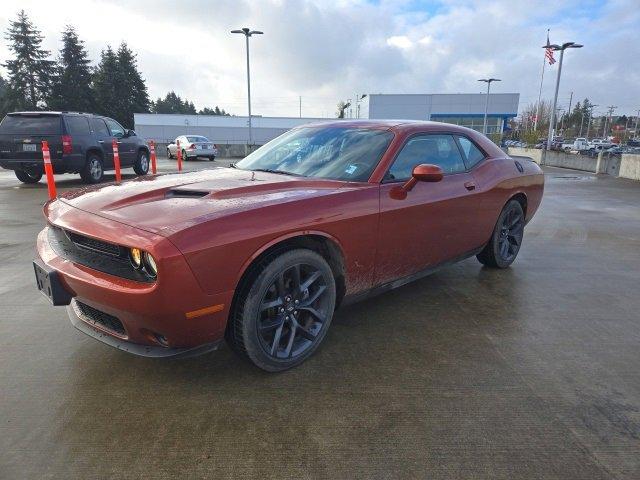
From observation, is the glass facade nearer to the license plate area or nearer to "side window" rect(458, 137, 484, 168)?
"side window" rect(458, 137, 484, 168)

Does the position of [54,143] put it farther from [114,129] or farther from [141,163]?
[141,163]

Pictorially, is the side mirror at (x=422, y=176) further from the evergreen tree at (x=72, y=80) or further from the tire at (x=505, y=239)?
the evergreen tree at (x=72, y=80)

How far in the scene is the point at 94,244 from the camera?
7.56 ft

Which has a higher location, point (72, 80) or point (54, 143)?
point (72, 80)

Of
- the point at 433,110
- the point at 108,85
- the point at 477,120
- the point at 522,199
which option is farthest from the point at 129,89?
the point at 522,199

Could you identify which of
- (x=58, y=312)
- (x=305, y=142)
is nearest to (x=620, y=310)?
(x=305, y=142)

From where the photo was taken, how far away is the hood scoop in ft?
8.49

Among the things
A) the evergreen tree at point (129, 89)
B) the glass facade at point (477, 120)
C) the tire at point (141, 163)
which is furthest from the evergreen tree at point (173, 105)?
the tire at point (141, 163)

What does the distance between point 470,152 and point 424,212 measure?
47.4 inches

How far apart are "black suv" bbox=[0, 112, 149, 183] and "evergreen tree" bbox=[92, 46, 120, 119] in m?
59.5

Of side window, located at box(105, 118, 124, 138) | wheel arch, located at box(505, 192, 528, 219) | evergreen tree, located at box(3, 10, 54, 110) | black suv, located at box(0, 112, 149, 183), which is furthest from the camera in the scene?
evergreen tree, located at box(3, 10, 54, 110)

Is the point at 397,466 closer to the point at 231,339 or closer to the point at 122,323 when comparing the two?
the point at 231,339

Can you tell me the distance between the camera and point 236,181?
2973 mm

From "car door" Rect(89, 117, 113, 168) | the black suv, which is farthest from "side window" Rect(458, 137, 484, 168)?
"car door" Rect(89, 117, 113, 168)
